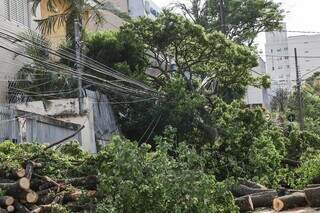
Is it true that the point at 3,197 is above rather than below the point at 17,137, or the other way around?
below

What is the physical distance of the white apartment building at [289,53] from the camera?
2708 inches

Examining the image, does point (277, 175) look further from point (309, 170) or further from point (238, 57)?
point (238, 57)

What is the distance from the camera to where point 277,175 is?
18109mm

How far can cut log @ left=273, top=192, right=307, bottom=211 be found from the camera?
1350 cm

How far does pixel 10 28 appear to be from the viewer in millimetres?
20078

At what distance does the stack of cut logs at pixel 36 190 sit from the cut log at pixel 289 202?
4673 mm

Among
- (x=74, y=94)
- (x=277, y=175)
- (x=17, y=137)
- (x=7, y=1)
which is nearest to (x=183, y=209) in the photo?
(x=17, y=137)

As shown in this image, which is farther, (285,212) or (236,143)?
(236,143)

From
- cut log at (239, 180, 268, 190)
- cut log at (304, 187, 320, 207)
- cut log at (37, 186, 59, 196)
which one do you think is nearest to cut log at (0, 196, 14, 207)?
cut log at (37, 186, 59, 196)

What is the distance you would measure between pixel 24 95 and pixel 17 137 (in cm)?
475

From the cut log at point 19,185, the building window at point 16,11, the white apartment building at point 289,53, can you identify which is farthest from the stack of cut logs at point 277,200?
the white apartment building at point 289,53

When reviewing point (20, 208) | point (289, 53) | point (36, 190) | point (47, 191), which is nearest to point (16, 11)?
point (36, 190)

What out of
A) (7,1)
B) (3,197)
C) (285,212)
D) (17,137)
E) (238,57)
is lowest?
(285,212)

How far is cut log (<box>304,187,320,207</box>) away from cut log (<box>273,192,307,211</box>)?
36 cm
